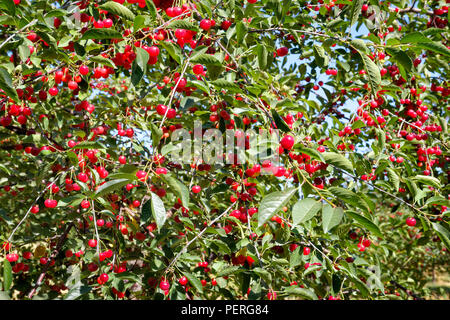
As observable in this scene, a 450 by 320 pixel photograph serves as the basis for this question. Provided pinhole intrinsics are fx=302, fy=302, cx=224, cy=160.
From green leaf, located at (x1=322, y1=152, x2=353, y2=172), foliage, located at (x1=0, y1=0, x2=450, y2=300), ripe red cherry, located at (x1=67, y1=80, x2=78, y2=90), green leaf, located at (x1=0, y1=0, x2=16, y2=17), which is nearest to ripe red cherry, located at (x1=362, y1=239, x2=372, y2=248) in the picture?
foliage, located at (x1=0, y1=0, x2=450, y2=300)

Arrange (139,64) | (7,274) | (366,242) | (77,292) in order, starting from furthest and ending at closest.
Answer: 1. (366,242)
2. (77,292)
3. (7,274)
4. (139,64)

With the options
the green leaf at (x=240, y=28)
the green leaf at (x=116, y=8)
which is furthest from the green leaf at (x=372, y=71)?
the green leaf at (x=116, y=8)

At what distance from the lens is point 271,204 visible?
1.17m

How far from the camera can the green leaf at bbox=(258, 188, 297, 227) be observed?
1.13 meters

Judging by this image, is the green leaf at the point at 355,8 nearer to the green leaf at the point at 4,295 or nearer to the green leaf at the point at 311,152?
the green leaf at the point at 311,152

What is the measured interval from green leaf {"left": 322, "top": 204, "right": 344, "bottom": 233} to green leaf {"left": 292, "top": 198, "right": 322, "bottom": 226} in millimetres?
36

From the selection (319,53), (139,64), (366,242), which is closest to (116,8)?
(139,64)

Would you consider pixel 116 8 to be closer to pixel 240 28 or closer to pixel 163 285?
pixel 240 28

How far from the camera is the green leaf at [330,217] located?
1.16 metres

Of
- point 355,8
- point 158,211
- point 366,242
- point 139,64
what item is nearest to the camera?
point 158,211

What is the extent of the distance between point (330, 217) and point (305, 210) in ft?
0.34

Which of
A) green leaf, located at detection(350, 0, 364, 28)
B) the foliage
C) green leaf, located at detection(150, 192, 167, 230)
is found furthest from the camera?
green leaf, located at detection(350, 0, 364, 28)

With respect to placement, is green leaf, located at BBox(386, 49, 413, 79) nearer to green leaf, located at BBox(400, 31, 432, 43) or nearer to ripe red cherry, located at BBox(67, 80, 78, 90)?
green leaf, located at BBox(400, 31, 432, 43)

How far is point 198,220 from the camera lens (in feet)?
7.98
